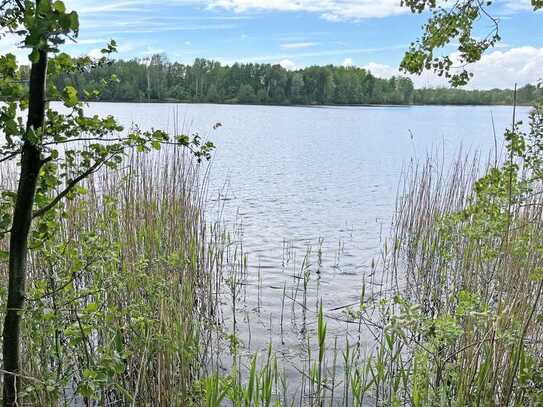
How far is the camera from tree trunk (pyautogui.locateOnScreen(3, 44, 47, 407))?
1.75 metres

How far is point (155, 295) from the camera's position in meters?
3.70

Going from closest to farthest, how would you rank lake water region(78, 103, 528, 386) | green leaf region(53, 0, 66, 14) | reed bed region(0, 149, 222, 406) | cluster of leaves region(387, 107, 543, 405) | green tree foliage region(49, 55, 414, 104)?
green leaf region(53, 0, 66, 14), reed bed region(0, 149, 222, 406), cluster of leaves region(387, 107, 543, 405), lake water region(78, 103, 528, 386), green tree foliage region(49, 55, 414, 104)

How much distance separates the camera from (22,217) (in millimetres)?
1823

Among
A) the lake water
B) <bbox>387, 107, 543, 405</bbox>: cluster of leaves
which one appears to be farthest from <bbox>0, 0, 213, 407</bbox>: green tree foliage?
the lake water

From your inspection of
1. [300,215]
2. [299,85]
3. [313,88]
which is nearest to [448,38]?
[300,215]

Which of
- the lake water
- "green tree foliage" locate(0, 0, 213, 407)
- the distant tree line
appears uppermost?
the distant tree line

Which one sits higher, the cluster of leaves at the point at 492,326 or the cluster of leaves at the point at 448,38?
the cluster of leaves at the point at 448,38

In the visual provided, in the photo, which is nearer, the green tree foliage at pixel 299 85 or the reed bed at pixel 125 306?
the reed bed at pixel 125 306

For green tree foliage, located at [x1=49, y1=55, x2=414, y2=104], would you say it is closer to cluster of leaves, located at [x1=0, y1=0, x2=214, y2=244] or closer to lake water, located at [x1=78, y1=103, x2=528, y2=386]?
lake water, located at [x1=78, y1=103, x2=528, y2=386]

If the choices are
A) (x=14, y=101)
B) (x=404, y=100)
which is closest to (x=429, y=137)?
(x=14, y=101)

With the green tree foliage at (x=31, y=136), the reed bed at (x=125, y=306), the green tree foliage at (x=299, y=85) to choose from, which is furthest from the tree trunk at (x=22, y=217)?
the green tree foliage at (x=299, y=85)

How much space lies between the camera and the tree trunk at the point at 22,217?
175cm

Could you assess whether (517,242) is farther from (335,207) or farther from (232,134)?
(232,134)

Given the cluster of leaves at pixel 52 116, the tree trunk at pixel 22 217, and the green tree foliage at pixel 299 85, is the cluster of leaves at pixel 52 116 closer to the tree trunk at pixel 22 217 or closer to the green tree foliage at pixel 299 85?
the tree trunk at pixel 22 217
